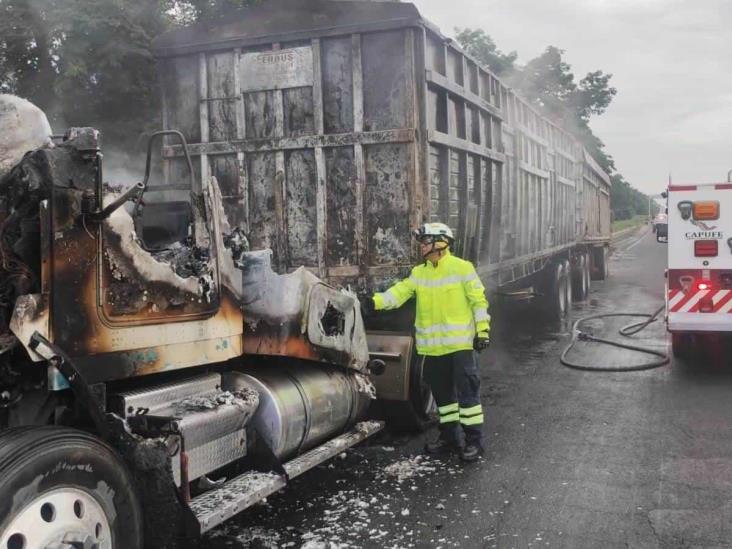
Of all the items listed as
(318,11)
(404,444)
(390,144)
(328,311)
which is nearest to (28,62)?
(318,11)

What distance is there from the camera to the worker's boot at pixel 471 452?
4.78 meters

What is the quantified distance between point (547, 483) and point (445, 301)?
1.35 m

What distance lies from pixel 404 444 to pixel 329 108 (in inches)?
98.1

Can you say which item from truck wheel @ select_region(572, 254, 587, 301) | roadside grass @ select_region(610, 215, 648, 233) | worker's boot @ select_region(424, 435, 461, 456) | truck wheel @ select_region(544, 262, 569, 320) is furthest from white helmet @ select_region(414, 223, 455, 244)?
roadside grass @ select_region(610, 215, 648, 233)

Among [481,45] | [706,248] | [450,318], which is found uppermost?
[481,45]

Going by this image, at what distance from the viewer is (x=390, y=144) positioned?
17.1ft

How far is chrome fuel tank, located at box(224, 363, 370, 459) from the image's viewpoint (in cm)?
382

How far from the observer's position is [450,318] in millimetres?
4980

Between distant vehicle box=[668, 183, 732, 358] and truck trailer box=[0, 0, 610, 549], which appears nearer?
truck trailer box=[0, 0, 610, 549]

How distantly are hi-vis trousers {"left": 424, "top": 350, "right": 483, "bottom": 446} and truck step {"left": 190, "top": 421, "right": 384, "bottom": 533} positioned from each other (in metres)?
0.98

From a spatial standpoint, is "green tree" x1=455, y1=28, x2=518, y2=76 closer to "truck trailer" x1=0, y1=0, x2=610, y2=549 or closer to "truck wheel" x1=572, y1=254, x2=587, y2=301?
"truck wheel" x1=572, y1=254, x2=587, y2=301

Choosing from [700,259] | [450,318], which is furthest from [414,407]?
[700,259]

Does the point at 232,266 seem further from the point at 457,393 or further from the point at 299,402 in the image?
the point at 457,393

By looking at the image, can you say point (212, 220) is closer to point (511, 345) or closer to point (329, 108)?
point (329, 108)
